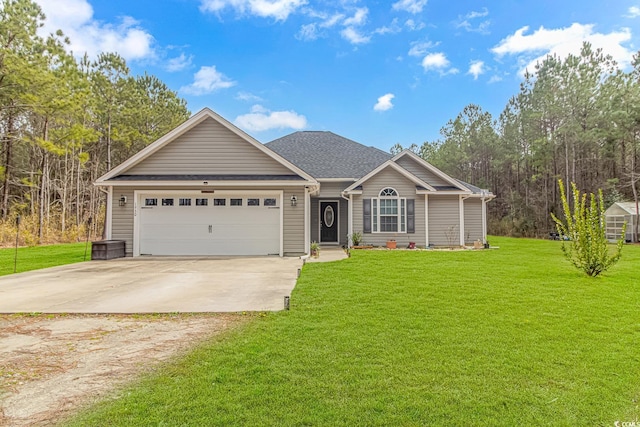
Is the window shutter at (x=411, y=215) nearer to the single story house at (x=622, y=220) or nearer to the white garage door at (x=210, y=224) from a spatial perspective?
the white garage door at (x=210, y=224)

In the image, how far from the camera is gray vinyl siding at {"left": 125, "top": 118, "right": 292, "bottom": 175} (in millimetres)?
12641

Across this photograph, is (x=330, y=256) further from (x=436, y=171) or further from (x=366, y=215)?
(x=436, y=171)

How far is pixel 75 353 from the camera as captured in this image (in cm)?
353

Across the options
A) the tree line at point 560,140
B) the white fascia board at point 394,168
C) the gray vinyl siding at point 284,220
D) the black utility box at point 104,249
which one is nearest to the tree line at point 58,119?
the gray vinyl siding at point 284,220

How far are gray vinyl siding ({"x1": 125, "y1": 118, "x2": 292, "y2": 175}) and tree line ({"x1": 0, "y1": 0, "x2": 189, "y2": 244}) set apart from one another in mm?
9658

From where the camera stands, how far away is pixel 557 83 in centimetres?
2497

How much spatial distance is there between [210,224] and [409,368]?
34.4 feet

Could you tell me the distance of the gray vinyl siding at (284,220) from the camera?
12211mm

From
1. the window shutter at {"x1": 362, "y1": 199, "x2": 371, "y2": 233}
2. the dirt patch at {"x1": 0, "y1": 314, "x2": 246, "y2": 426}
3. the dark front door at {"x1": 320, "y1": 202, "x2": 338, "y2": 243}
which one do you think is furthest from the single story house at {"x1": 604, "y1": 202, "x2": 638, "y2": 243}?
the dirt patch at {"x1": 0, "y1": 314, "x2": 246, "y2": 426}

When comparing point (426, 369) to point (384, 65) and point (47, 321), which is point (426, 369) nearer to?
point (47, 321)

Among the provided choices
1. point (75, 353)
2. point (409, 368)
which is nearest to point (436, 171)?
point (409, 368)

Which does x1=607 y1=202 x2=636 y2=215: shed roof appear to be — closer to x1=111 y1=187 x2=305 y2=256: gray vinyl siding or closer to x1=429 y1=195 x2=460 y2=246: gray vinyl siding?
x1=429 y1=195 x2=460 y2=246: gray vinyl siding

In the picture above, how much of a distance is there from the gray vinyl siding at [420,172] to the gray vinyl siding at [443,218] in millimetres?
1007

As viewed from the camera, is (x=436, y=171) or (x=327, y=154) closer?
(x=436, y=171)
